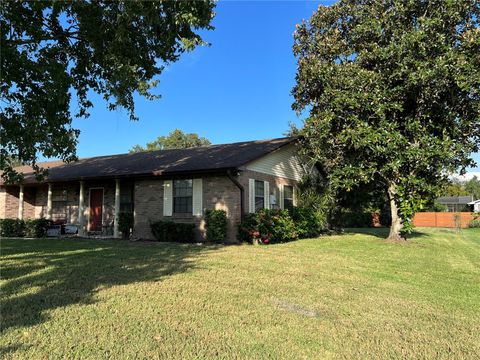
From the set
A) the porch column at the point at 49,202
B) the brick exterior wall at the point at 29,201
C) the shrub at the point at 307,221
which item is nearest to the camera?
the shrub at the point at 307,221

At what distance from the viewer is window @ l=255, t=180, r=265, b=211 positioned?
54.4 feet

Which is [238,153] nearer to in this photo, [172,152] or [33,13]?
[172,152]

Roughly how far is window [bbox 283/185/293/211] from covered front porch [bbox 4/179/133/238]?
275 inches

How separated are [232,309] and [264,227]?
9319 millimetres

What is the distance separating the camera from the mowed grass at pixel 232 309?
414cm

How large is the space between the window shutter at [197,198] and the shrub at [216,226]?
0.90 meters

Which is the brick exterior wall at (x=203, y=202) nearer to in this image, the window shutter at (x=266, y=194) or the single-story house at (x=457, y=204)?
the window shutter at (x=266, y=194)

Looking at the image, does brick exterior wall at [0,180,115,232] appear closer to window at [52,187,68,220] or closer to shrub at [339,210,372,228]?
window at [52,187,68,220]

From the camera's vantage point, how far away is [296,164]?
20.5m

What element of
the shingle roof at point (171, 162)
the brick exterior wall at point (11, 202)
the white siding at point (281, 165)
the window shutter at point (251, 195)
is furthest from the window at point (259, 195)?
the brick exterior wall at point (11, 202)

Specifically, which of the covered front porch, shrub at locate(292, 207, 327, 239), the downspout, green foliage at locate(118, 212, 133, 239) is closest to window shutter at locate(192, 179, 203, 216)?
the downspout

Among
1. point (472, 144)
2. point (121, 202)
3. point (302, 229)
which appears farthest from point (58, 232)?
point (472, 144)

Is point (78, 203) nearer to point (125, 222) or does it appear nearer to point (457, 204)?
point (125, 222)

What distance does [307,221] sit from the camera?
17.8 metres
